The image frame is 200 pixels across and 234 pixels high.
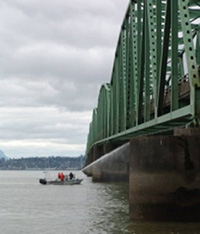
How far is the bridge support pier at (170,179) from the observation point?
1953cm

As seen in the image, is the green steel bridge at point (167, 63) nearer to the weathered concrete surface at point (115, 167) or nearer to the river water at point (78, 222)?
the river water at point (78, 222)

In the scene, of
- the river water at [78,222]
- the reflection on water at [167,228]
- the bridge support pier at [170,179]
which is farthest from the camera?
the river water at [78,222]

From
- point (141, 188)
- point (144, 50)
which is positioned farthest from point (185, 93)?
point (144, 50)

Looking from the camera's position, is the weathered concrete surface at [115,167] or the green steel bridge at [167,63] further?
the weathered concrete surface at [115,167]

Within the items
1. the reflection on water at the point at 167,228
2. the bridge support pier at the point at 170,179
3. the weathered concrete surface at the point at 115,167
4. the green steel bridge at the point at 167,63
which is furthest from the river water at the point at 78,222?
the weathered concrete surface at the point at 115,167

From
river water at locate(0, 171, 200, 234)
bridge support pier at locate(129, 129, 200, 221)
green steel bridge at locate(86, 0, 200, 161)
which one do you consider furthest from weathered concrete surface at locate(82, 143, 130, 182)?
bridge support pier at locate(129, 129, 200, 221)

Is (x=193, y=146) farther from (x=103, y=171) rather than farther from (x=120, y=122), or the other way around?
(x=103, y=171)

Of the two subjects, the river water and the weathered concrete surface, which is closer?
the river water

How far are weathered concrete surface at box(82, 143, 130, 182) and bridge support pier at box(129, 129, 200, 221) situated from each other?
4203cm

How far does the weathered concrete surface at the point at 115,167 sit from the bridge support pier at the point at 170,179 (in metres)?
42.0

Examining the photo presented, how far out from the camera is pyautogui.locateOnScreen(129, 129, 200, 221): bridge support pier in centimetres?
1953

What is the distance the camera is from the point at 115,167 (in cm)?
6612

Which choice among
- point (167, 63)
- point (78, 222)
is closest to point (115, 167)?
point (167, 63)

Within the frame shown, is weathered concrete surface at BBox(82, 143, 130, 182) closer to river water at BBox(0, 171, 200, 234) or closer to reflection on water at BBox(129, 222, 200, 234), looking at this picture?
river water at BBox(0, 171, 200, 234)
